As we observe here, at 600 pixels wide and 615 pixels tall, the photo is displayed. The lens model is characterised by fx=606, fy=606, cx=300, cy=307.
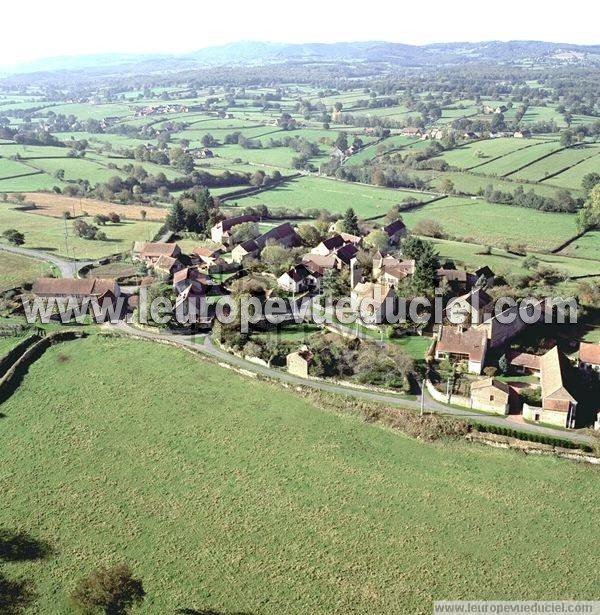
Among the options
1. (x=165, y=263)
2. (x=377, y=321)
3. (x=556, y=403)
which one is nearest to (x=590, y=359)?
(x=556, y=403)

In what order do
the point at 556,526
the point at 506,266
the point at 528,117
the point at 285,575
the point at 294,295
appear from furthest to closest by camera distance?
the point at 528,117 < the point at 506,266 < the point at 294,295 < the point at 556,526 < the point at 285,575

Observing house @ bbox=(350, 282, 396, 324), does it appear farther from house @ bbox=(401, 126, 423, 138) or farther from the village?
house @ bbox=(401, 126, 423, 138)

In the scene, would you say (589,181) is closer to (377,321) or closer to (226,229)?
(226,229)

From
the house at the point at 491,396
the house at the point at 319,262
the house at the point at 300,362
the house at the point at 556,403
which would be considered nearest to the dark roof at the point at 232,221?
the house at the point at 319,262

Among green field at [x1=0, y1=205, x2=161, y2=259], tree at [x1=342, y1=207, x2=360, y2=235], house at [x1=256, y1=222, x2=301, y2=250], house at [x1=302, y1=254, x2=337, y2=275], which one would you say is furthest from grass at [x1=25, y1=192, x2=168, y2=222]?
house at [x1=302, y1=254, x2=337, y2=275]

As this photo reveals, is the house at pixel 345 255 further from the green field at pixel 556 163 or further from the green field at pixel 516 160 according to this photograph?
the green field at pixel 516 160

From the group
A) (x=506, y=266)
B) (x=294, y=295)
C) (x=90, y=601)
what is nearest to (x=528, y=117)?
(x=506, y=266)

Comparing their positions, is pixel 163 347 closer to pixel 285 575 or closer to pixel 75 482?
pixel 75 482
